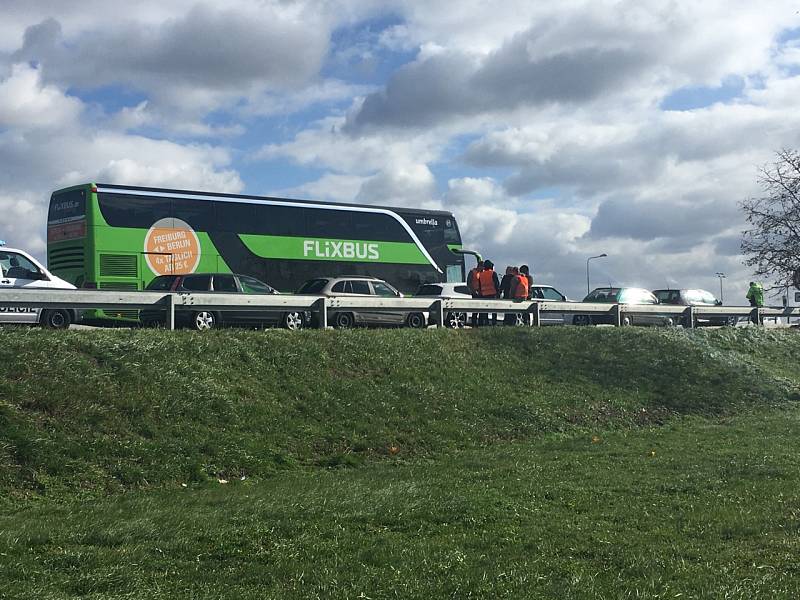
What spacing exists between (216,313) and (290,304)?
2.40 metres

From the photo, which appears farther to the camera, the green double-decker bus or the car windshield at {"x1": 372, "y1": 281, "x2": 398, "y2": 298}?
the car windshield at {"x1": 372, "y1": 281, "x2": 398, "y2": 298}

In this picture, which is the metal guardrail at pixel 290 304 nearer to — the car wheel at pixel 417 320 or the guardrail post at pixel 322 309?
the guardrail post at pixel 322 309

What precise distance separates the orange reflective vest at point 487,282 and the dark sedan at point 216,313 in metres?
5.33

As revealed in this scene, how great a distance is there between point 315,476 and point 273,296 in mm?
7074

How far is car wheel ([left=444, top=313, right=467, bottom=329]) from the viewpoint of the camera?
2193cm

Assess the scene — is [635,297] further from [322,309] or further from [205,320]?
[205,320]

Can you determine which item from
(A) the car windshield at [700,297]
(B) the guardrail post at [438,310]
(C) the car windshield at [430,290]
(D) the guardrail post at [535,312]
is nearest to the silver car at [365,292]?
(B) the guardrail post at [438,310]

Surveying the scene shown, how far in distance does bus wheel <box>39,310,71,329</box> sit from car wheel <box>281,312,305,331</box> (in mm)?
4536

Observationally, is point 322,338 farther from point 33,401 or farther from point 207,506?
point 207,506

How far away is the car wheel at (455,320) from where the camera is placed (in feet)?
71.9

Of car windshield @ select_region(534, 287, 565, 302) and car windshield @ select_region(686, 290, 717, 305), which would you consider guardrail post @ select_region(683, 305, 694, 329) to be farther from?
car windshield @ select_region(686, 290, 717, 305)

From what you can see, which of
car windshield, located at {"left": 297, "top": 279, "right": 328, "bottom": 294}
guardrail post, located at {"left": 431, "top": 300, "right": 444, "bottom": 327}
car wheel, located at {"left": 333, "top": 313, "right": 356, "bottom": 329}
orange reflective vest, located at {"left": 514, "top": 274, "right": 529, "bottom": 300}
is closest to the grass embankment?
guardrail post, located at {"left": 431, "top": 300, "right": 444, "bottom": 327}

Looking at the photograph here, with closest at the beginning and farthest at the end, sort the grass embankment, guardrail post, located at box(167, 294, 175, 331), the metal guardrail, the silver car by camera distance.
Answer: the grass embankment, the metal guardrail, guardrail post, located at box(167, 294, 175, 331), the silver car

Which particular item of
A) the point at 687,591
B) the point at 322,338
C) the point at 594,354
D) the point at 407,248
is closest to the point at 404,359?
the point at 322,338
